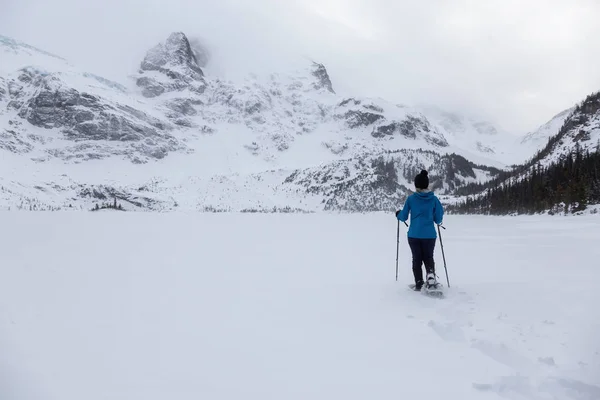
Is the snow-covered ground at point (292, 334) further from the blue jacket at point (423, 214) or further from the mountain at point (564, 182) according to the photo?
the mountain at point (564, 182)

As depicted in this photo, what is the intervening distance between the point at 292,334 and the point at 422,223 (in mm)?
4403

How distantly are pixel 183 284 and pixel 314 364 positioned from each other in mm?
5481

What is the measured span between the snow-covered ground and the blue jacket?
140cm

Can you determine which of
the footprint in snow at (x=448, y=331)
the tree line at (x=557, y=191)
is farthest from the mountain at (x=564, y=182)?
the footprint in snow at (x=448, y=331)

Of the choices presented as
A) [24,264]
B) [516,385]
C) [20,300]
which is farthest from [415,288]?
[24,264]

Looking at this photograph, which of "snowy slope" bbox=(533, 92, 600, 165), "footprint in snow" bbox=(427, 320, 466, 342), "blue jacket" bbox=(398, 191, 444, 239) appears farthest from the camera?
"snowy slope" bbox=(533, 92, 600, 165)

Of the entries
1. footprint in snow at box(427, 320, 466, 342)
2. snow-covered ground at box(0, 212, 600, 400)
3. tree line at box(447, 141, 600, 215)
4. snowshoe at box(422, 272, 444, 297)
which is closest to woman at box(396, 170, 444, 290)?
snowshoe at box(422, 272, 444, 297)

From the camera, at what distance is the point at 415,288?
9.27 m

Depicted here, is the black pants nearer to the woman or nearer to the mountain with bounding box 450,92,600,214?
the woman

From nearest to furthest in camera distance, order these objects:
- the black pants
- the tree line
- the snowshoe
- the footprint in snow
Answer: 1. the footprint in snow
2. the snowshoe
3. the black pants
4. the tree line

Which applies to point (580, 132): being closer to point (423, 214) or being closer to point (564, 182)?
point (564, 182)

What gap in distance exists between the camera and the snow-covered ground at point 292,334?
453 cm

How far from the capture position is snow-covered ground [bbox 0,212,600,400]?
453cm

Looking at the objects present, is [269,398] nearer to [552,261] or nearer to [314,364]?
[314,364]
